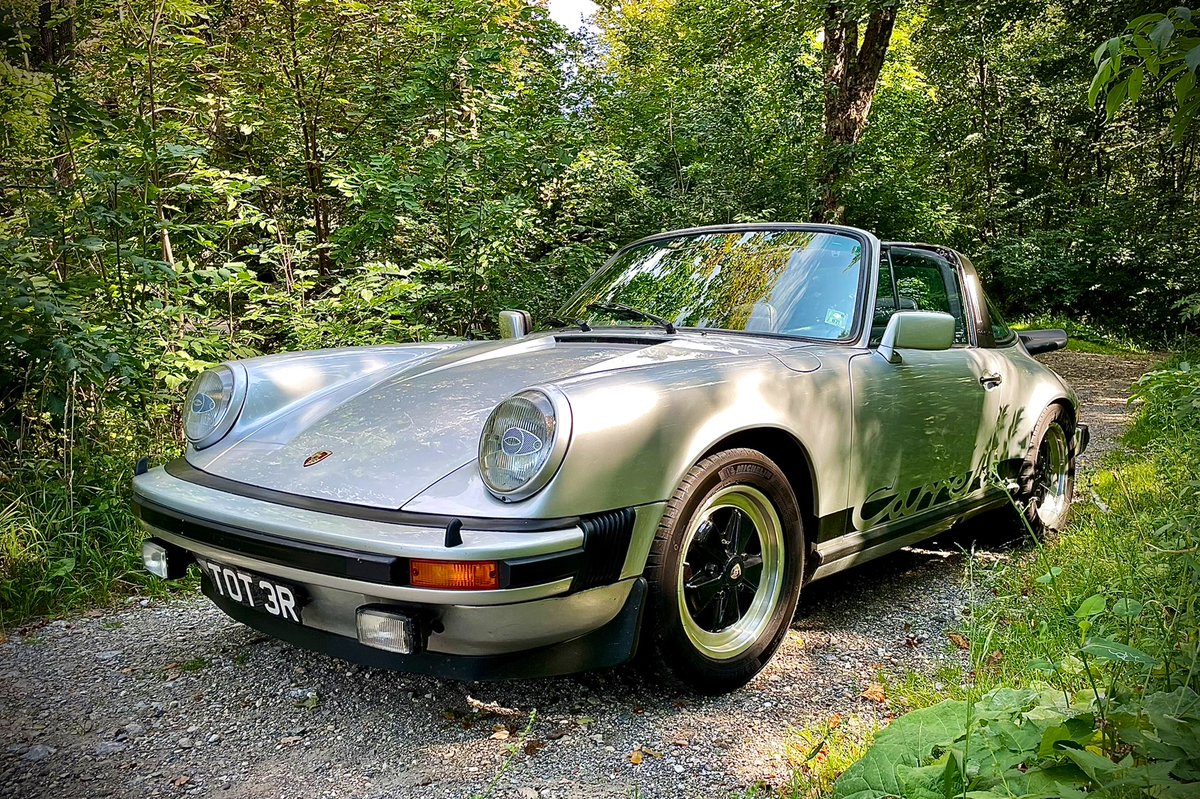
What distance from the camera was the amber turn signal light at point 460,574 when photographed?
1873 millimetres

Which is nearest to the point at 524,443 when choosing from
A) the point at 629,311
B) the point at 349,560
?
the point at 349,560

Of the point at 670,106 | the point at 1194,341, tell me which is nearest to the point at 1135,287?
the point at 1194,341

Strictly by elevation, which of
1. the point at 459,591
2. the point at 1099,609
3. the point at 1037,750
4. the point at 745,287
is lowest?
the point at 1037,750

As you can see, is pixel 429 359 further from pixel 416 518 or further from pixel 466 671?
pixel 466 671

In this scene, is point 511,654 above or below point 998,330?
below

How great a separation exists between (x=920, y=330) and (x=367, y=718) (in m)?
2.26

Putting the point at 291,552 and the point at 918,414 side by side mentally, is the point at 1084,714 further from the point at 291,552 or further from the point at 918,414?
the point at 291,552

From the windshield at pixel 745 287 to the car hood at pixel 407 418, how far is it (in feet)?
0.62

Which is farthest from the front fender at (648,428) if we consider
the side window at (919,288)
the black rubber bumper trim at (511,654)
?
the side window at (919,288)

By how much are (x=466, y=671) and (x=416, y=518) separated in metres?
0.39

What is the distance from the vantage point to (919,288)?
372 cm

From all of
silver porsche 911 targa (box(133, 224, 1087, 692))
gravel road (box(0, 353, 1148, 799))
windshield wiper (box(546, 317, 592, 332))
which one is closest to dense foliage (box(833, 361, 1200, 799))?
gravel road (box(0, 353, 1148, 799))

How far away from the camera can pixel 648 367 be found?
2.39m

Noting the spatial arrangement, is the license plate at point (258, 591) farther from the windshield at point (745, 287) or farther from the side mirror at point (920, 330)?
the side mirror at point (920, 330)
